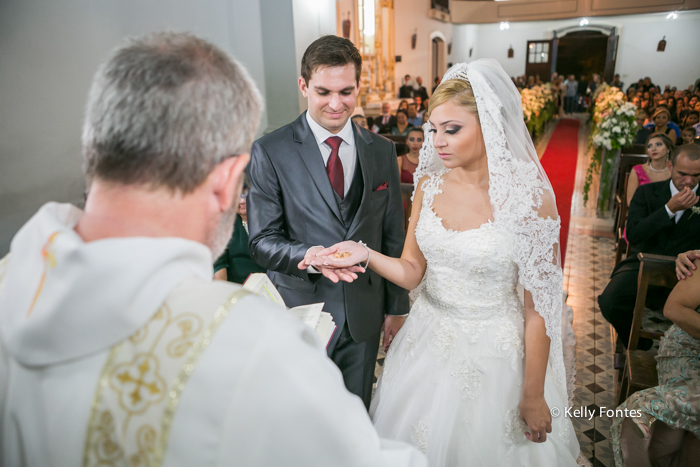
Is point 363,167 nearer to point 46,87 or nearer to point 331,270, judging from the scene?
point 331,270

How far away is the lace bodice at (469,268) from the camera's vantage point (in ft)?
6.20

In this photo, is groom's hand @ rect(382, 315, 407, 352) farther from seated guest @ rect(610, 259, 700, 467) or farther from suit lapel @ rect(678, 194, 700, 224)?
suit lapel @ rect(678, 194, 700, 224)

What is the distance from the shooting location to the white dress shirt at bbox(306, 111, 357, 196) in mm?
2213

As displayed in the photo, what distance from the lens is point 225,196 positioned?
787 mm

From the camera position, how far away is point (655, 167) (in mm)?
4953

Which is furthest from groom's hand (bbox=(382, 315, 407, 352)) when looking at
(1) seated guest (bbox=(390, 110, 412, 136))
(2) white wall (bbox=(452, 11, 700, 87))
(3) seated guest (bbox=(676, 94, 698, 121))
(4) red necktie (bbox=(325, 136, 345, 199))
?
(2) white wall (bbox=(452, 11, 700, 87))

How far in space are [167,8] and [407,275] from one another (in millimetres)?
2944

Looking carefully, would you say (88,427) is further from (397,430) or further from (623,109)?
(623,109)


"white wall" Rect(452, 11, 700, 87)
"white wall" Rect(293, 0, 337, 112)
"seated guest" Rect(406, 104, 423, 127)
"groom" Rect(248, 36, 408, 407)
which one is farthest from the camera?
"white wall" Rect(452, 11, 700, 87)

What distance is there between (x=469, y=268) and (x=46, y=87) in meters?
2.65

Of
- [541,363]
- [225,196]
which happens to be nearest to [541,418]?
[541,363]

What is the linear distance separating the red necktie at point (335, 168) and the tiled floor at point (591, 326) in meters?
1.85

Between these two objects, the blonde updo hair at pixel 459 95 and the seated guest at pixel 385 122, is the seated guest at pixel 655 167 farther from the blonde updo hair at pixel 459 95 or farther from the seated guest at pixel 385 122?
the seated guest at pixel 385 122

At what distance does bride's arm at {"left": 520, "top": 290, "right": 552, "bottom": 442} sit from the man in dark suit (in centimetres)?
206
